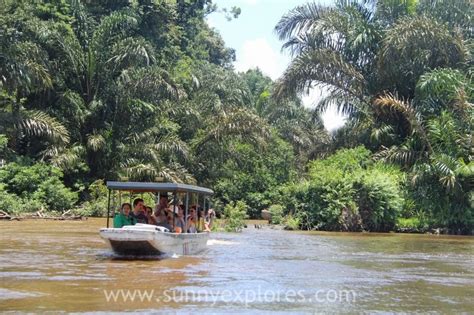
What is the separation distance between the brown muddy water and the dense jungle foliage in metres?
7.12

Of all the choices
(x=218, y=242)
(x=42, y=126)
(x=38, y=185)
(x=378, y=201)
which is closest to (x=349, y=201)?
(x=378, y=201)

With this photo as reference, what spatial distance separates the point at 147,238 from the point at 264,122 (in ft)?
70.7

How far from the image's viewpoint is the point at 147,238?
47.8ft

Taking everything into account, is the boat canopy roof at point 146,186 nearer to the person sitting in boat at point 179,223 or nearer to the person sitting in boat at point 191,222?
the person sitting in boat at point 179,223

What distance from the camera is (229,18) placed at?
60.0 m

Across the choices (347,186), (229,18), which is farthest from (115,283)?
(229,18)

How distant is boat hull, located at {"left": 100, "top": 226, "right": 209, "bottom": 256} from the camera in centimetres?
1450

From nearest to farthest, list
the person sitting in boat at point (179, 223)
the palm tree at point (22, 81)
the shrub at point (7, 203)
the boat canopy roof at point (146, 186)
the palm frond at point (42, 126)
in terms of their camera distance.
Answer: the boat canopy roof at point (146, 186) → the person sitting in boat at point (179, 223) → the shrub at point (7, 203) → the palm tree at point (22, 81) → the palm frond at point (42, 126)

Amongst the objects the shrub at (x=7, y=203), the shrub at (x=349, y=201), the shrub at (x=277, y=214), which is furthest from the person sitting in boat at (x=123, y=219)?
the shrub at (x=277, y=214)

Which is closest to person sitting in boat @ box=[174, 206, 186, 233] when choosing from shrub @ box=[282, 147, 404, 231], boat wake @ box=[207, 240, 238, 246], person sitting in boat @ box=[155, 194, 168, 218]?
person sitting in boat @ box=[155, 194, 168, 218]

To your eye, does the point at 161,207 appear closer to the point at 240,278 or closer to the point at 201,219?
the point at 201,219

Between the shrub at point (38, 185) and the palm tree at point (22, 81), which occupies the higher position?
the palm tree at point (22, 81)

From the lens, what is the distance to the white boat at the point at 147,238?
571 inches

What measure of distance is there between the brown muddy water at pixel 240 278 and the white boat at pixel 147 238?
27 cm
